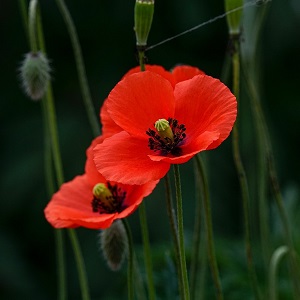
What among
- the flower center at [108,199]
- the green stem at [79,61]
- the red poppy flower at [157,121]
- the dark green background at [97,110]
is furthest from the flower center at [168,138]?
the dark green background at [97,110]

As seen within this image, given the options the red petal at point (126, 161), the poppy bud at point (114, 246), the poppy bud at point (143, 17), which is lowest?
the poppy bud at point (114, 246)

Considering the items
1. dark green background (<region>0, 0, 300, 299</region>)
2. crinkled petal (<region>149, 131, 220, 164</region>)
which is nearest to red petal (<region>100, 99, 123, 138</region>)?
crinkled petal (<region>149, 131, 220, 164</region>)

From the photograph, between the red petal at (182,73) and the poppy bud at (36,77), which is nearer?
the red petal at (182,73)

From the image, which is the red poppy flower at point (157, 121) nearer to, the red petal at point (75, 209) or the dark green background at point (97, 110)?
the red petal at point (75, 209)

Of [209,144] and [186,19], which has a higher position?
[186,19]

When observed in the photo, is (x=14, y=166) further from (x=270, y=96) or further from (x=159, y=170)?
(x=159, y=170)

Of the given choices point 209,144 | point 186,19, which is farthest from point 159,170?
point 186,19

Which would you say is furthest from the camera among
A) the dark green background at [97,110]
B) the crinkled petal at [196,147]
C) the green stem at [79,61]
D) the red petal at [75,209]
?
the dark green background at [97,110]

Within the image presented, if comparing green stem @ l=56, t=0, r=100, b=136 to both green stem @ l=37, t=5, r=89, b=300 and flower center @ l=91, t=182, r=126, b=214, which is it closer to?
green stem @ l=37, t=5, r=89, b=300
